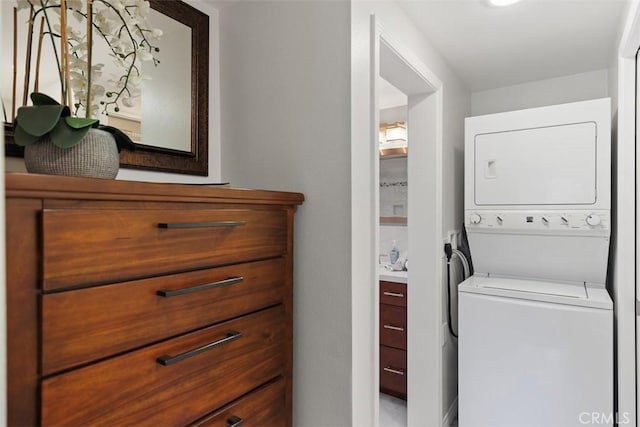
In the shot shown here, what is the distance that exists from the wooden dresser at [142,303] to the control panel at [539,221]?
4.69 feet

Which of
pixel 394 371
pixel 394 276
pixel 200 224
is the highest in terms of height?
pixel 200 224

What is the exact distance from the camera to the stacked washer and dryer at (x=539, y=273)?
5.84 feet

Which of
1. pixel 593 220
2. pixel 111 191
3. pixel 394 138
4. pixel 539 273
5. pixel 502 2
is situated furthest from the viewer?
pixel 394 138

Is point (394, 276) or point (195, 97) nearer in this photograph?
point (195, 97)

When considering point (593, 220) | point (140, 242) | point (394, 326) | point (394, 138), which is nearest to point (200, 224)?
point (140, 242)

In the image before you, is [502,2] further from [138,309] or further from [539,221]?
[138,309]

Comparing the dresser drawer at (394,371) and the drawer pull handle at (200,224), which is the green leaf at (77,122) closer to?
the drawer pull handle at (200,224)

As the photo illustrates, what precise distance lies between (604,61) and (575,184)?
92 cm

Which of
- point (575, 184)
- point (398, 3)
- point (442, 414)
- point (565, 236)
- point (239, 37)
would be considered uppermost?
point (398, 3)

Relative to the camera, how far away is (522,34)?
189 centimetres

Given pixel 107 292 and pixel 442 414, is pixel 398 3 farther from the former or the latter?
pixel 442 414

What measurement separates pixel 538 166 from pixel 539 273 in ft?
2.03

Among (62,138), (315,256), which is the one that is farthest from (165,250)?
(315,256)

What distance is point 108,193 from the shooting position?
78 cm
